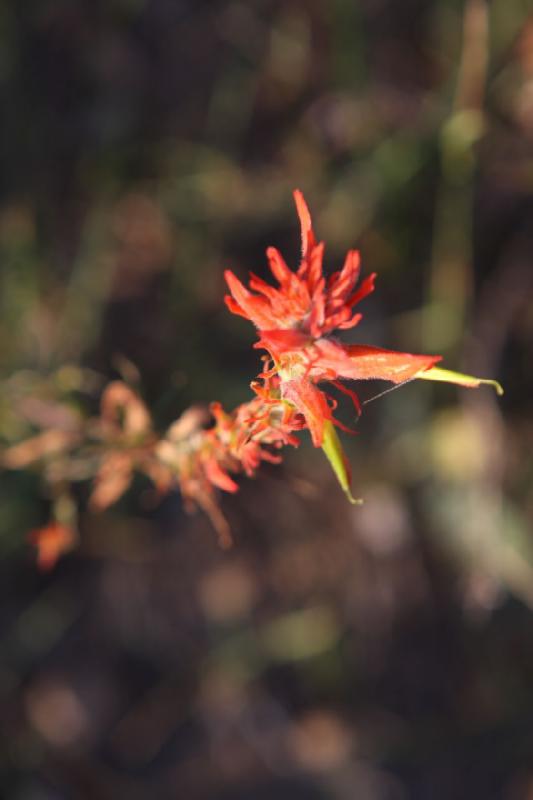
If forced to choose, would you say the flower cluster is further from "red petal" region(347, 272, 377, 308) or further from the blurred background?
the blurred background

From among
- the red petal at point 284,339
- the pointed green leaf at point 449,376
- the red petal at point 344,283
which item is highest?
the red petal at point 344,283

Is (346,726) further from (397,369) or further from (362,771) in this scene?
(397,369)

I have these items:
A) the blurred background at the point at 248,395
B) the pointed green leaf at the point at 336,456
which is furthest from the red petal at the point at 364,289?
the blurred background at the point at 248,395

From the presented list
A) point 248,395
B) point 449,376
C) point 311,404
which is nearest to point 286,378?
point 311,404

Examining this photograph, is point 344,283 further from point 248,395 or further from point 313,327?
point 248,395

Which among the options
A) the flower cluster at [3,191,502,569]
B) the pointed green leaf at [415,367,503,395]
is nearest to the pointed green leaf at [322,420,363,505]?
the flower cluster at [3,191,502,569]

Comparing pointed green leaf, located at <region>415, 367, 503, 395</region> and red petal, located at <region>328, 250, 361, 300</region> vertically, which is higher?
red petal, located at <region>328, 250, 361, 300</region>

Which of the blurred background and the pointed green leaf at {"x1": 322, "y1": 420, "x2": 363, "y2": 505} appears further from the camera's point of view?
the blurred background

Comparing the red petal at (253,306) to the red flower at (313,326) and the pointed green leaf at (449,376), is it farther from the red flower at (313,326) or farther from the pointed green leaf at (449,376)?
the pointed green leaf at (449,376)

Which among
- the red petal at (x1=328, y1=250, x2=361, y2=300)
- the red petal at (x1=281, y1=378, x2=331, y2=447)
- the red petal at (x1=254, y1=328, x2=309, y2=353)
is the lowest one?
the red petal at (x1=281, y1=378, x2=331, y2=447)
